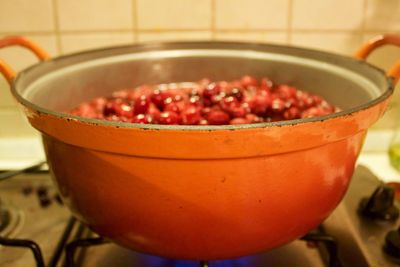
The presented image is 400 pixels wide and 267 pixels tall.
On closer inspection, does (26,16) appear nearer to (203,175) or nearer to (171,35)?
(171,35)

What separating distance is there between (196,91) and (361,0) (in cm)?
41

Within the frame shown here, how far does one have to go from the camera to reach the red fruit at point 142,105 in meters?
0.61

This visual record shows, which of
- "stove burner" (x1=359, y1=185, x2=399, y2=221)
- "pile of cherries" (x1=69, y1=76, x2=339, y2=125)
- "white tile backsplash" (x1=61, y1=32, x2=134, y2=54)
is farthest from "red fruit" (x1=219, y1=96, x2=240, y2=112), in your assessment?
"white tile backsplash" (x1=61, y1=32, x2=134, y2=54)

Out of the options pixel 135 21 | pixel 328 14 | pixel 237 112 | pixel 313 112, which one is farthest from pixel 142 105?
pixel 328 14

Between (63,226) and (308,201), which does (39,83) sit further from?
(308,201)

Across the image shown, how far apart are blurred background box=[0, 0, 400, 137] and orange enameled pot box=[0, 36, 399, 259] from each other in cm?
38

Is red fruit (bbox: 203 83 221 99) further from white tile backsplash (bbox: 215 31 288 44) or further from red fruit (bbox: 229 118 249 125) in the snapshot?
white tile backsplash (bbox: 215 31 288 44)

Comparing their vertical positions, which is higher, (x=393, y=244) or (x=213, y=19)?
(x=213, y=19)

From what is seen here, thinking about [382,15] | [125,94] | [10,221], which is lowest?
[10,221]

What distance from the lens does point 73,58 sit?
66 centimetres

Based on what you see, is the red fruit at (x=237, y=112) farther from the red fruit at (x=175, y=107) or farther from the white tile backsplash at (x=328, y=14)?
the white tile backsplash at (x=328, y=14)

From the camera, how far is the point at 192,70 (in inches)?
30.4

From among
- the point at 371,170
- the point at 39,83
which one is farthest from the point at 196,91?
the point at 371,170

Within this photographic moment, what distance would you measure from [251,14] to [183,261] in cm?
52
